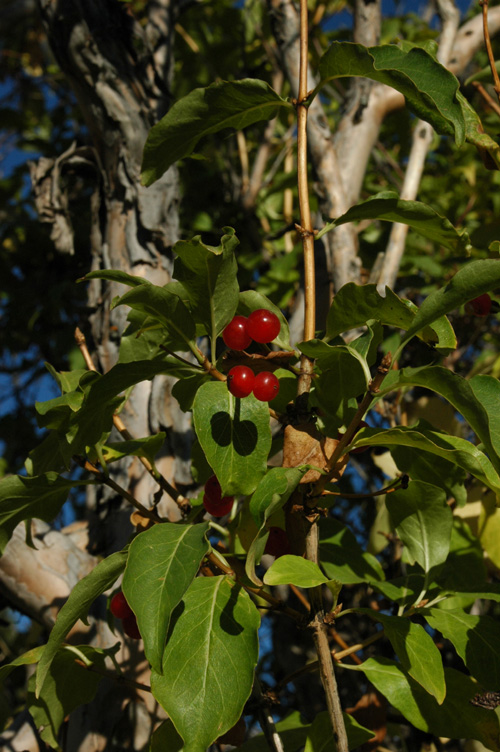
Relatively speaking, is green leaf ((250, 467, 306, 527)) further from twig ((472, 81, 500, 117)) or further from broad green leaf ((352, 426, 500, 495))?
twig ((472, 81, 500, 117))

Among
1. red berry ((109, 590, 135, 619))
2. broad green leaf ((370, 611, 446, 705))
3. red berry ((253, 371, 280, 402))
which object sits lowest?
broad green leaf ((370, 611, 446, 705))

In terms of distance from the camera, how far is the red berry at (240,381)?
32.4 inches

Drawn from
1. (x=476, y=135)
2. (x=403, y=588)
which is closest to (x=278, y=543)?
(x=403, y=588)

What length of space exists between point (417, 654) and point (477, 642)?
0.43 ft

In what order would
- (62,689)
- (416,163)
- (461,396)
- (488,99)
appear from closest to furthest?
(461,396) → (62,689) → (488,99) → (416,163)

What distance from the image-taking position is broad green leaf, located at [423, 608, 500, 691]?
0.93 metres

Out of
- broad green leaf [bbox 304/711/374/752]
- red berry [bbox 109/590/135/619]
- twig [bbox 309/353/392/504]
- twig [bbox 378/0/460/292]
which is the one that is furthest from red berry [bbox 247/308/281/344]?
twig [bbox 378/0/460/292]

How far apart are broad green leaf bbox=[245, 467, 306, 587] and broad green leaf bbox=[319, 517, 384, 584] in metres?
0.40

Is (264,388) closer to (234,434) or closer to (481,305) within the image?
(234,434)

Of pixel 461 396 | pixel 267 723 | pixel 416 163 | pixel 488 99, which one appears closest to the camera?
pixel 461 396

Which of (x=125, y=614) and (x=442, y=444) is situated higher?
(x=442, y=444)

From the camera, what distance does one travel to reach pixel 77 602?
84cm

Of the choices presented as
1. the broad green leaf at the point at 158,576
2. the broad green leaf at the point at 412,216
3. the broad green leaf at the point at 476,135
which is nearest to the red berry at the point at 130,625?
the broad green leaf at the point at 158,576

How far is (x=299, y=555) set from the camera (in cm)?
95
